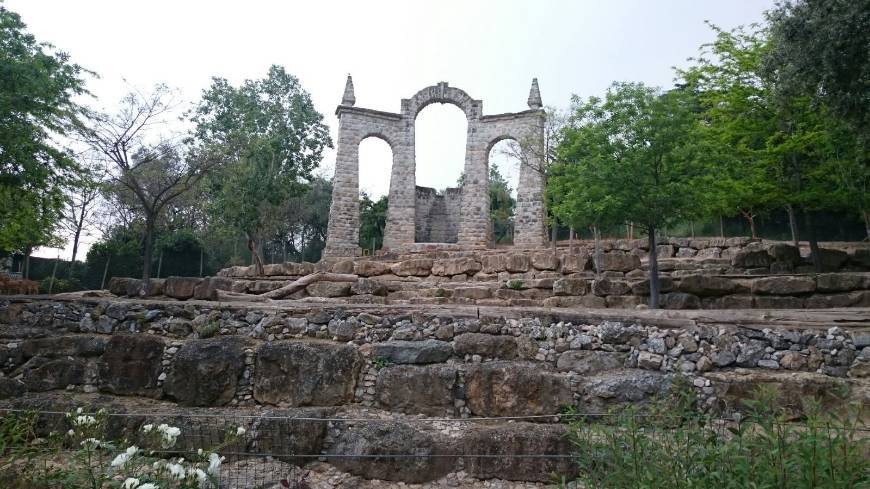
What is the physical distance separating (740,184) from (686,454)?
34.4 feet

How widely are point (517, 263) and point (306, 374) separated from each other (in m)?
7.68

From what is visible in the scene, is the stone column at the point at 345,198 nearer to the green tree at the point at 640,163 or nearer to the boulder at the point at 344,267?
the boulder at the point at 344,267

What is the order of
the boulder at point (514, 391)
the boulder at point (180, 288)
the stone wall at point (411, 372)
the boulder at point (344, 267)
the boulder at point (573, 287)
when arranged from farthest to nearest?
the boulder at point (344, 267) → the boulder at point (180, 288) → the boulder at point (573, 287) → the boulder at point (514, 391) → the stone wall at point (411, 372)

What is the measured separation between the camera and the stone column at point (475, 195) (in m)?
19.8

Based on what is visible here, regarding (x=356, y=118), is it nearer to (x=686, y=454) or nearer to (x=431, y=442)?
(x=431, y=442)

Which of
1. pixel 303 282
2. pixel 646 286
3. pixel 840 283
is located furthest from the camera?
pixel 303 282

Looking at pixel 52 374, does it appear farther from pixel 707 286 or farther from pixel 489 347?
pixel 707 286

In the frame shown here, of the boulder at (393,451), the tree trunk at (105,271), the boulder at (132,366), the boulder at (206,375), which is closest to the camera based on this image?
the boulder at (393,451)

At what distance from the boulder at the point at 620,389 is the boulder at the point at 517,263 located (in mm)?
6841

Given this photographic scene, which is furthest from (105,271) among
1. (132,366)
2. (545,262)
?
(545,262)

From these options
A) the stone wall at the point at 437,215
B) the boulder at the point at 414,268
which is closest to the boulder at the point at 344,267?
the boulder at the point at 414,268

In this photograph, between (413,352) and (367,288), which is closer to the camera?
(413,352)

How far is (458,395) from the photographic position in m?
6.34

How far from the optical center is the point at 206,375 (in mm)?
6766
